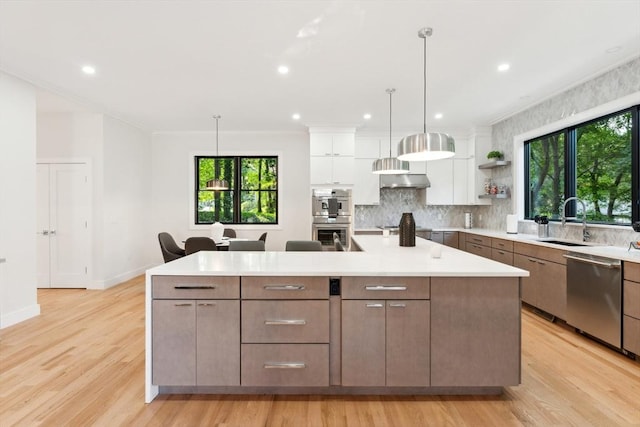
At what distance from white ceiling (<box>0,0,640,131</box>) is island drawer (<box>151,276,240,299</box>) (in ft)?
6.55

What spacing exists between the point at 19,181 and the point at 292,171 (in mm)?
3976

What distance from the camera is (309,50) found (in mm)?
3098

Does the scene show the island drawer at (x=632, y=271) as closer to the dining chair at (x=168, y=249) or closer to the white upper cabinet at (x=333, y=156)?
the white upper cabinet at (x=333, y=156)

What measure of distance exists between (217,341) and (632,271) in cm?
325

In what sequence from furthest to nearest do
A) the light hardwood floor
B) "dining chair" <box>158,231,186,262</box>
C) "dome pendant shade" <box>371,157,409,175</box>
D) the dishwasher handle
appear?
"dining chair" <box>158,231,186,262</box>
"dome pendant shade" <box>371,157,409,175</box>
the dishwasher handle
the light hardwood floor

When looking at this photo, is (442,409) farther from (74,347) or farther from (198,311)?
(74,347)

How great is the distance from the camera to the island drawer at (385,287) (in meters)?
2.08

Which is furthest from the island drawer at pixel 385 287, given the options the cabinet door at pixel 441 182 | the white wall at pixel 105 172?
the white wall at pixel 105 172

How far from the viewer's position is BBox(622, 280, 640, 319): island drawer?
2.59m

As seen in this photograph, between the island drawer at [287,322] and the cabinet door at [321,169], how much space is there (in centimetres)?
392

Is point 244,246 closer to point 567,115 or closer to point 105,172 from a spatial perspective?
point 105,172

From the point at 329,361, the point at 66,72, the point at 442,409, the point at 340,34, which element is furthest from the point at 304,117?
the point at 442,409

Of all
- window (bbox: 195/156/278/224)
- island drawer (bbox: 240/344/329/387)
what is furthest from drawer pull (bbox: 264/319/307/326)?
window (bbox: 195/156/278/224)

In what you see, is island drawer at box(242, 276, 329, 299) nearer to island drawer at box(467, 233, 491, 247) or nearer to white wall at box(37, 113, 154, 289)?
island drawer at box(467, 233, 491, 247)
